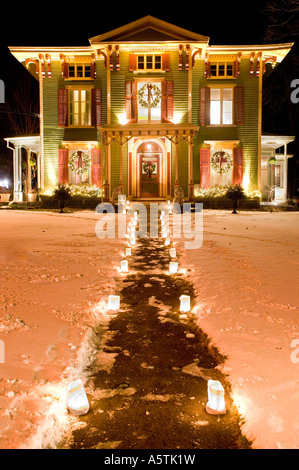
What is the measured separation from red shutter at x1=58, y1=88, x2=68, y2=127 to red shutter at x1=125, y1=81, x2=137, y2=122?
304 cm

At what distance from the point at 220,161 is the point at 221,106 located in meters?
2.74

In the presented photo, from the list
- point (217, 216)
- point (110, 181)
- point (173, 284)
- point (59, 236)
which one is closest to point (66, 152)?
point (110, 181)

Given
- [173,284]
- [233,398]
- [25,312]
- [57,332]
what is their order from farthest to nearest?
[173,284] → [25,312] → [57,332] → [233,398]

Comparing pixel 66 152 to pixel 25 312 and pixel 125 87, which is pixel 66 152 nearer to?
pixel 125 87

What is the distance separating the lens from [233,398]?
9.32 feet

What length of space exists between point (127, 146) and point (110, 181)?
6.59ft

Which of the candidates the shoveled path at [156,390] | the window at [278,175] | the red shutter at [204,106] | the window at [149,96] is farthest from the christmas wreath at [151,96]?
the shoveled path at [156,390]

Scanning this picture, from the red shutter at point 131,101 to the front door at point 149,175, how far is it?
1.98 m

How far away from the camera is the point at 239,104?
19.7 meters

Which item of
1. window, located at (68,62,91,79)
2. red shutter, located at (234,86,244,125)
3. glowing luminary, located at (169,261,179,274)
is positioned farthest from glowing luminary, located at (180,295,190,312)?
window, located at (68,62,91,79)

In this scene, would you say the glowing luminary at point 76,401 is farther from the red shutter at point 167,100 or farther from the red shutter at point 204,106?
the red shutter at point 204,106

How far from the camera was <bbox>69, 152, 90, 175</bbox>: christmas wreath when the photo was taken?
20.1 meters

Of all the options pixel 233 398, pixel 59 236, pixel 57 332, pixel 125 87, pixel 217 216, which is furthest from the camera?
pixel 125 87

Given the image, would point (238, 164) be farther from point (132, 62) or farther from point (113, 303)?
point (113, 303)
